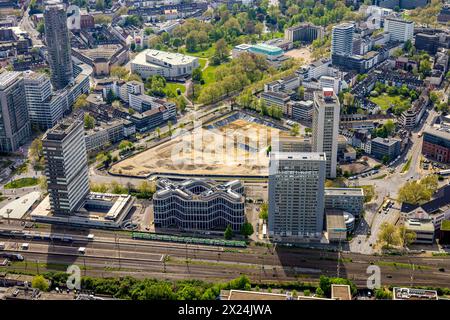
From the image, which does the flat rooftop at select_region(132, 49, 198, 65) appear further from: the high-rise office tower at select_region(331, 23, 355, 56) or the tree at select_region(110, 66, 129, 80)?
the high-rise office tower at select_region(331, 23, 355, 56)

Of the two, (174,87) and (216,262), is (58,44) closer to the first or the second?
(174,87)

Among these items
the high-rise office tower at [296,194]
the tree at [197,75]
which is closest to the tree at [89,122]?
the tree at [197,75]

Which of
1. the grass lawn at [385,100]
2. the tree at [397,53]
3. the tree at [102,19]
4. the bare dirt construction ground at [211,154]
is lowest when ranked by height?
the bare dirt construction ground at [211,154]

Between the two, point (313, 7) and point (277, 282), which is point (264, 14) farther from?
point (277, 282)

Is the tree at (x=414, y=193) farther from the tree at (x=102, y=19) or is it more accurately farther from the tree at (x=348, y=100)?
the tree at (x=102, y=19)
